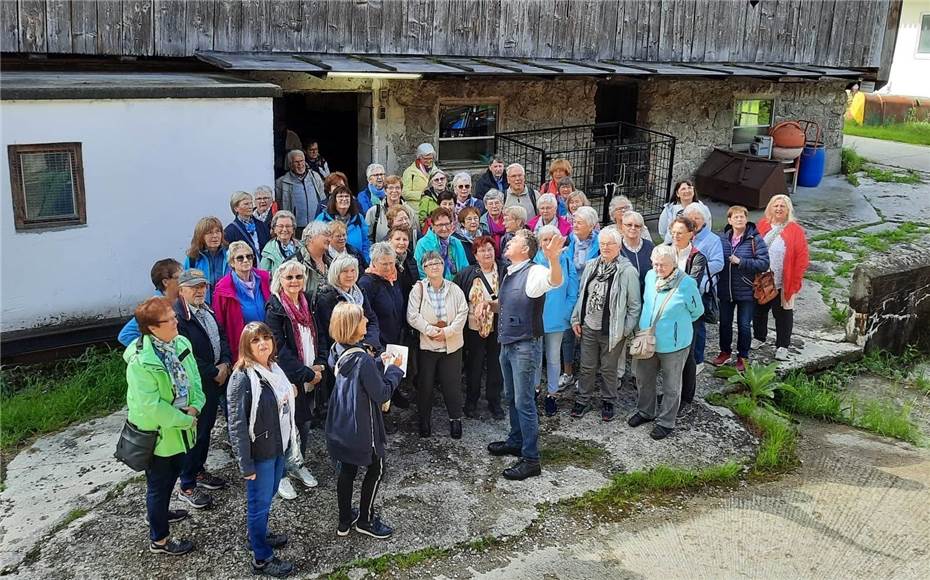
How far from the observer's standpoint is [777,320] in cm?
771

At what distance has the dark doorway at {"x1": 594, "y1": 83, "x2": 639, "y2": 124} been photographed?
13852 millimetres

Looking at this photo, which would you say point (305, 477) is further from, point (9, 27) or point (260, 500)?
point (9, 27)

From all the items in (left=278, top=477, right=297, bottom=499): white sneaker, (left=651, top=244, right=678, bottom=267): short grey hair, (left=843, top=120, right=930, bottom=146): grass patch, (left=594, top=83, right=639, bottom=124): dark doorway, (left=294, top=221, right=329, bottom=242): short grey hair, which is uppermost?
(left=594, top=83, right=639, bottom=124): dark doorway

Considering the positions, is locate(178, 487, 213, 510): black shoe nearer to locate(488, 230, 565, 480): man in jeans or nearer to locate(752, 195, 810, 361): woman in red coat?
locate(488, 230, 565, 480): man in jeans

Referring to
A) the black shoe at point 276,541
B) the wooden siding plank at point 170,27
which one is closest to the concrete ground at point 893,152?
the wooden siding plank at point 170,27

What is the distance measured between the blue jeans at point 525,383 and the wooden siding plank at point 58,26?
5.90 metres

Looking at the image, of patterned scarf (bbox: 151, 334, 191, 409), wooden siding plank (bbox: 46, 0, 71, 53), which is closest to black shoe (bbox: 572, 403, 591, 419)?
patterned scarf (bbox: 151, 334, 191, 409)

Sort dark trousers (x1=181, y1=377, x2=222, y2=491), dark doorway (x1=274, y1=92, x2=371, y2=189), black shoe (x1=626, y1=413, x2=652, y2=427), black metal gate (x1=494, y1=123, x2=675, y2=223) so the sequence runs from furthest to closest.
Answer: black metal gate (x1=494, y1=123, x2=675, y2=223) < dark doorway (x1=274, y1=92, x2=371, y2=189) < black shoe (x1=626, y1=413, x2=652, y2=427) < dark trousers (x1=181, y1=377, x2=222, y2=491)

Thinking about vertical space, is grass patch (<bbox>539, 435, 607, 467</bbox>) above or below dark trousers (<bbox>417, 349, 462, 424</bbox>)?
below

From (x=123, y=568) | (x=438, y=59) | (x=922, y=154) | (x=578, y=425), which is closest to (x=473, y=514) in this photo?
(x=578, y=425)

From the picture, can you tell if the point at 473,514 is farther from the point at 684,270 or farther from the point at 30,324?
the point at 30,324

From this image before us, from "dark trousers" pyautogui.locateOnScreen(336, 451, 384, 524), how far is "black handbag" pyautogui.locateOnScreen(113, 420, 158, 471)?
1.05 m

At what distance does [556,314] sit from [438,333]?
1.03 metres

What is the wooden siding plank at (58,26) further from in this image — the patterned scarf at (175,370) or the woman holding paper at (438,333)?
the patterned scarf at (175,370)
